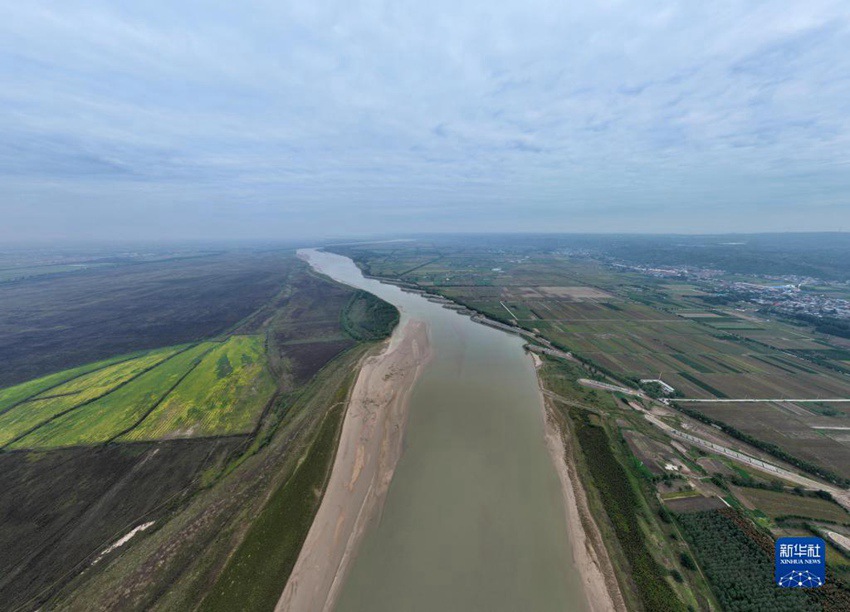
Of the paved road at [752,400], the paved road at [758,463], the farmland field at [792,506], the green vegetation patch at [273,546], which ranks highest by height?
the paved road at [752,400]

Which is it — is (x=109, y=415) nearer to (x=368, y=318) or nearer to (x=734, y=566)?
(x=368, y=318)

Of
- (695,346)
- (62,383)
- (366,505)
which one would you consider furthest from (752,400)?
(62,383)

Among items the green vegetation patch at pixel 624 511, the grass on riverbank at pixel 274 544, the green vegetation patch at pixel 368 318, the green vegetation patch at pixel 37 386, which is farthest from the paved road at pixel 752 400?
the green vegetation patch at pixel 37 386

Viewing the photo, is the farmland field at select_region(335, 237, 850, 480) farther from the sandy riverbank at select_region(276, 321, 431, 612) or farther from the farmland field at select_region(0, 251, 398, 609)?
the farmland field at select_region(0, 251, 398, 609)

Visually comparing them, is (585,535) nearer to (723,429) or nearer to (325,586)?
(325,586)

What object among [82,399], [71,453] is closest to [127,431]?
[71,453]

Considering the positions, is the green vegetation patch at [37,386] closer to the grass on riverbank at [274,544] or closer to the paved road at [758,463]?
the grass on riverbank at [274,544]

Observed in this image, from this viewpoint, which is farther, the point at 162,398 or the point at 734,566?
the point at 162,398
